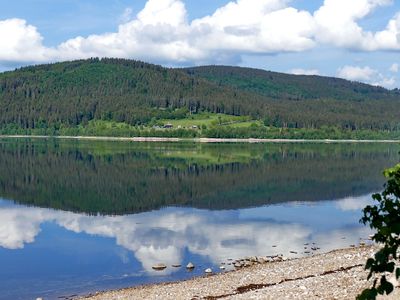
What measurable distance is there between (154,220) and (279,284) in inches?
1385

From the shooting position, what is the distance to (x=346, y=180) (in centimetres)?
10444

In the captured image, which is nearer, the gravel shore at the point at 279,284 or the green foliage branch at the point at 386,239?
the green foliage branch at the point at 386,239

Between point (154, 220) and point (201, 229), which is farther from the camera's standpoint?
point (154, 220)

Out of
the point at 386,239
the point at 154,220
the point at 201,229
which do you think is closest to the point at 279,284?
the point at 386,239

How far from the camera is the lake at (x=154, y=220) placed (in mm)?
38912

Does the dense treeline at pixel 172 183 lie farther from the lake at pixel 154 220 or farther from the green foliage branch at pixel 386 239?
the green foliage branch at pixel 386 239

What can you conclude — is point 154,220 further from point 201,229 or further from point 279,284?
point 279,284

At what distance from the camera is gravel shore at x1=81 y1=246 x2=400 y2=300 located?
23250 millimetres

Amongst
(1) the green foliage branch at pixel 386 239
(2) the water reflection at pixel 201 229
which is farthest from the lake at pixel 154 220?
(1) the green foliage branch at pixel 386 239

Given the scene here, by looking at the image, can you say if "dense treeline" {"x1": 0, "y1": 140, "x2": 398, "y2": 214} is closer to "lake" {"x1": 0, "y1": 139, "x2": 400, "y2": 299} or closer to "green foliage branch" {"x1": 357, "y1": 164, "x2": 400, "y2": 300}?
"lake" {"x1": 0, "y1": 139, "x2": 400, "y2": 299}

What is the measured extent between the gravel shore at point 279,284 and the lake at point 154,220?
383cm

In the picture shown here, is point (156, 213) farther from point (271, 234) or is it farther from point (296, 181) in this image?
point (296, 181)

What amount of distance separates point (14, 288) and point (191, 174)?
78.0m

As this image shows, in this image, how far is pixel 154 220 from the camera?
60.9 m
